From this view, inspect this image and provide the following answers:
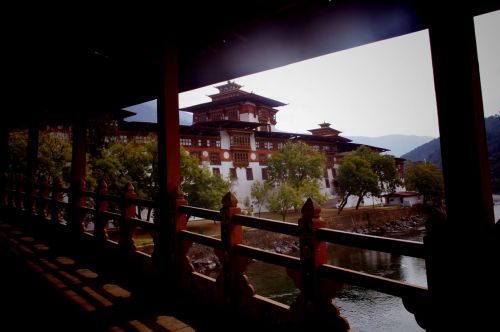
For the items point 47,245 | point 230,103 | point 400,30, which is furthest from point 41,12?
point 230,103

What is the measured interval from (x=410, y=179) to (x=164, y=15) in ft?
187

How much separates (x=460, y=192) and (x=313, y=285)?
1191 mm

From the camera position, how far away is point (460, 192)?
190 cm

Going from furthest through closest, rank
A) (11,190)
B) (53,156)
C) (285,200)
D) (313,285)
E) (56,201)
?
(285,200) < (53,156) < (11,190) < (56,201) < (313,285)

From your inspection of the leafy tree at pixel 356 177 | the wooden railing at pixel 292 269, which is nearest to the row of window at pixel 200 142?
the leafy tree at pixel 356 177

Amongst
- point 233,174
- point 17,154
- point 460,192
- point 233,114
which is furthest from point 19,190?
point 233,114

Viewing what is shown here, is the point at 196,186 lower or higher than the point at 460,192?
higher

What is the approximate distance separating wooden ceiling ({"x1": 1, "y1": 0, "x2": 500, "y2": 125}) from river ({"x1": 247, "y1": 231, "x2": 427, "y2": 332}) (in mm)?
14890

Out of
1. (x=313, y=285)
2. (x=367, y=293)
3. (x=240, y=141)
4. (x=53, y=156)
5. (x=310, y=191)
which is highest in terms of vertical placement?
(x=240, y=141)

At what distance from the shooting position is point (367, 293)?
2023cm

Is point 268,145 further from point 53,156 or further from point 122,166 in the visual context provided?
point 53,156

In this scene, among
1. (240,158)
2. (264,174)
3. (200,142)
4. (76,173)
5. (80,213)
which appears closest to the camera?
(80,213)

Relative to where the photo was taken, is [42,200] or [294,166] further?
[294,166]

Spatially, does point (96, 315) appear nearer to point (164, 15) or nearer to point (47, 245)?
point (164, 15)
